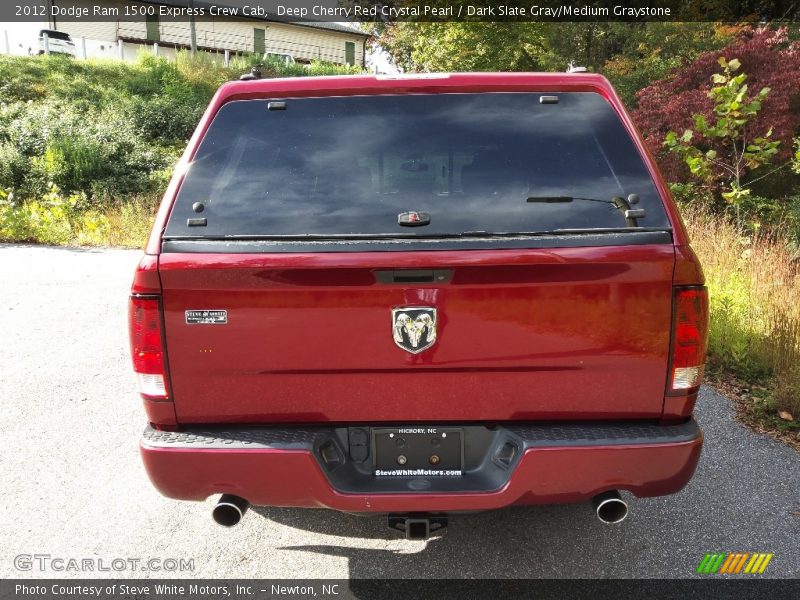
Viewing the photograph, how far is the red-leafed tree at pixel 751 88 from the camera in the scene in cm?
1027

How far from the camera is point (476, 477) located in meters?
2.17

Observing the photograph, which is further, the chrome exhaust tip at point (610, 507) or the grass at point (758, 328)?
the grass at point (758, 328)

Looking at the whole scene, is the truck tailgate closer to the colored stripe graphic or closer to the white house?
the colored stripe graphic

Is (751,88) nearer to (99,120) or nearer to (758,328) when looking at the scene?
(758,328)

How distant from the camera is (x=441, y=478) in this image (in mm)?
2186

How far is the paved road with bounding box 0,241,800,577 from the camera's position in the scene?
270 cm

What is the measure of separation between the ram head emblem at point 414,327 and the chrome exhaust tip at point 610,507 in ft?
2.73

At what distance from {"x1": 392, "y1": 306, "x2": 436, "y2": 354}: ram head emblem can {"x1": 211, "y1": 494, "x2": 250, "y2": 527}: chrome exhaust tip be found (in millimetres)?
826

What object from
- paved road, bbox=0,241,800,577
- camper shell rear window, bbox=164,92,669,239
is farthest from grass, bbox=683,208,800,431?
camper shell rear window, bbox=164,92,669,239

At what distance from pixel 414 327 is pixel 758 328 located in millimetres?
4313

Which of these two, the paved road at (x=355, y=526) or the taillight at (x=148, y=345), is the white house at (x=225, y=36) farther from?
the taillight at (x=148, y=345)

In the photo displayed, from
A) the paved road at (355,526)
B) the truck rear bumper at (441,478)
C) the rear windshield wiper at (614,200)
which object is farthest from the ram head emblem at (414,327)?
the paved road at (355,526)

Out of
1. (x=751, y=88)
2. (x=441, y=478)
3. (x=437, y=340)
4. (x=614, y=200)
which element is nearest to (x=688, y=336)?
(x=614, y=200)

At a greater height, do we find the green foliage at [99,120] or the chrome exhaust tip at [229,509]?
the green foliage at [99,120]
